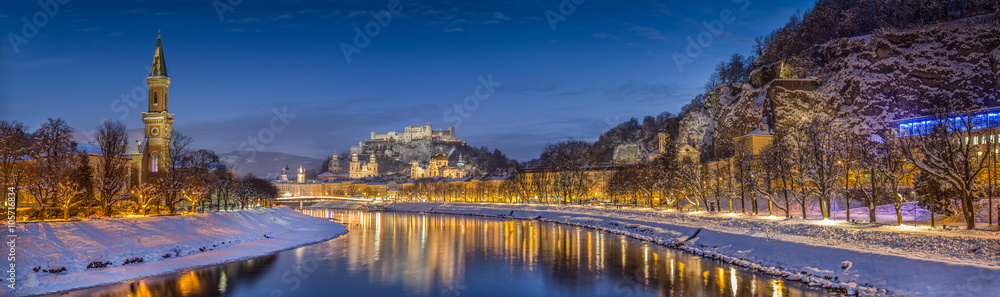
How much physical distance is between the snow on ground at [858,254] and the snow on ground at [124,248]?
26967 millimetres

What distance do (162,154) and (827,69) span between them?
311 ft

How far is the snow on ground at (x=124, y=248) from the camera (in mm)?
23891

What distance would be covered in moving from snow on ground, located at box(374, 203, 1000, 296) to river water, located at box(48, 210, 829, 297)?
144 cm

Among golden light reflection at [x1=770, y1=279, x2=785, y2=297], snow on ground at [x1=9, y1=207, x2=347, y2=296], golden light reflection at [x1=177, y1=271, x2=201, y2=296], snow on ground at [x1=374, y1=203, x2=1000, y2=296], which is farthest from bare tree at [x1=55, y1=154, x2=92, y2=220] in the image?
snow on ground at [x1=374, y1=203, x2=1000, y2=296]

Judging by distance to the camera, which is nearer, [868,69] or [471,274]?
[471,274]

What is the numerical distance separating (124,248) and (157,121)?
48898 millimetres

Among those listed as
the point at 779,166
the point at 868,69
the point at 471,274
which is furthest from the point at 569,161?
the point at 471,274

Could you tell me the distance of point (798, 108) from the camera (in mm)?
92250

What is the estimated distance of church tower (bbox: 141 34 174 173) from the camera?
7194 centimetres

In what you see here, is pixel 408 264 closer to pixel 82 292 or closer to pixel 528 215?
pixel 82 292

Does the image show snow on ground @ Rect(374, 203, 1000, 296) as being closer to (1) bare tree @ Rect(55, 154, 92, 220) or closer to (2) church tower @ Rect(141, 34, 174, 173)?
(1) bare tree @ Rect(55, 154, 92, 220)

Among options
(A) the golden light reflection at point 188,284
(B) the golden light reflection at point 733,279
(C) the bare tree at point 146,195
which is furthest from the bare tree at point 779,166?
(C) the bare tree at point 146,195

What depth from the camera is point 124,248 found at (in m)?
29.5

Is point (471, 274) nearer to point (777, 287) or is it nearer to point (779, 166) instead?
point (777, 287)
